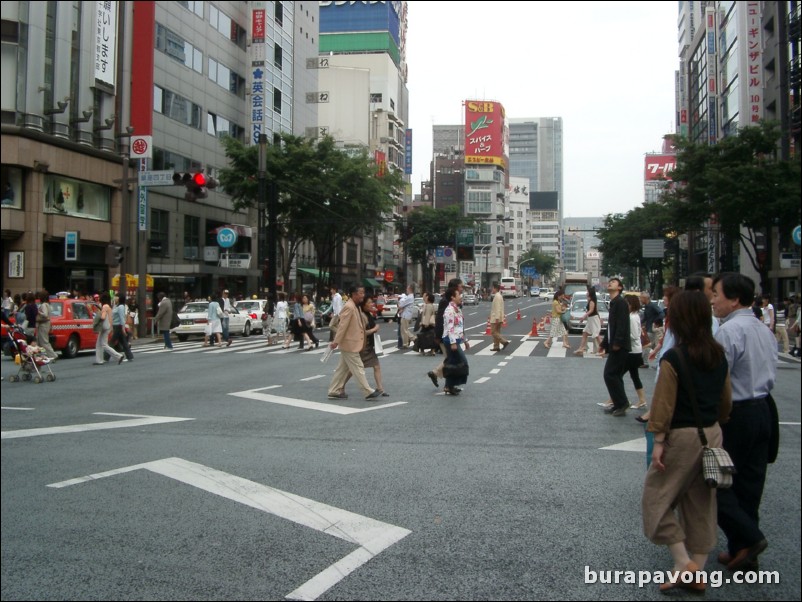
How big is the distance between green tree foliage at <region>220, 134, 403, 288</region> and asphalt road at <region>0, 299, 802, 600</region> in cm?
2140

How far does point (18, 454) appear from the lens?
5.88m

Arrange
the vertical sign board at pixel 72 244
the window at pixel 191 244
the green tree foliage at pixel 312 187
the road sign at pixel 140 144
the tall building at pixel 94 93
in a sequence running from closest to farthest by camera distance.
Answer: the tall building at pixel 94 93 → the road sign at pixel 140 144 → the vertical sign board at pixel 72 244 → the window at pixel 191 244 → the green tree foliage at pixel 312 187

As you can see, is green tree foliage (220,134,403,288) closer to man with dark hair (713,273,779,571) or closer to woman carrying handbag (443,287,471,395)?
woman carrying handbag (443,287,471,395)

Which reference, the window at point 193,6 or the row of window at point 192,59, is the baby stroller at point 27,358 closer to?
the row of window at point 192,59

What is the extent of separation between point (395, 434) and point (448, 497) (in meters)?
2.34

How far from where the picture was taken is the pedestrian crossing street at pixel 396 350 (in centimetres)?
1522

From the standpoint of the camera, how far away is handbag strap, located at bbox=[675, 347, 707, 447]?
2922 mm

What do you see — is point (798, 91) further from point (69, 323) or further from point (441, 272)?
point (441, 272)

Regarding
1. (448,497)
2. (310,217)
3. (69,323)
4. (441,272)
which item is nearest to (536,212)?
(441,272)

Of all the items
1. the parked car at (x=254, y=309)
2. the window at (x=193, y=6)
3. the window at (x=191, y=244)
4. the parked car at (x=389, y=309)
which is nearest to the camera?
the window at (x=193, y=6)

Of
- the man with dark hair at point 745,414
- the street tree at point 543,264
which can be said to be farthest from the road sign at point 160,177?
the street tree at point 543,264

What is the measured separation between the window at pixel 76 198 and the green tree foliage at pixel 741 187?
3580 millimetres

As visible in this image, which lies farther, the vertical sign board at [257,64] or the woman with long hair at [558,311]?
the woman with long hair at [558,311]

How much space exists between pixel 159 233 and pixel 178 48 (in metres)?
5.48
